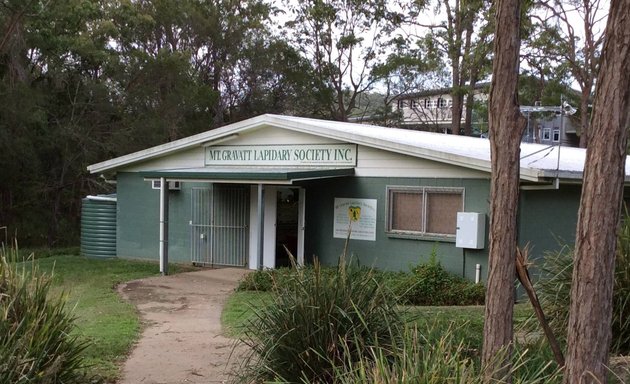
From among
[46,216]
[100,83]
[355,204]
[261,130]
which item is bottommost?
[46,216]

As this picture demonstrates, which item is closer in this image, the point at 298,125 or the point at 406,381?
the point at 406,381

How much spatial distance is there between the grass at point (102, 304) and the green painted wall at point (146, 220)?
0.62 m

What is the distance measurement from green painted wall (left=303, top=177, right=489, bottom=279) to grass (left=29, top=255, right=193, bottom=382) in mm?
3752

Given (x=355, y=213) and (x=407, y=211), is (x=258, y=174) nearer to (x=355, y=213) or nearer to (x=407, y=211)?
(x=355, y=213)

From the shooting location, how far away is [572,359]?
13.6 ft

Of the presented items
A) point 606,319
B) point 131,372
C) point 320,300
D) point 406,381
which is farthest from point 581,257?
point 131,372

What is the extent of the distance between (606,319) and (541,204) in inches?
353

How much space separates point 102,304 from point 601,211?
9240 millimetres

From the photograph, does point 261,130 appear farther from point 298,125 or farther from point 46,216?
point 46,216

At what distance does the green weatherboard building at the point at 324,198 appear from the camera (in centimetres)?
1289

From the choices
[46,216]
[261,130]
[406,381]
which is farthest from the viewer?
[46,216]

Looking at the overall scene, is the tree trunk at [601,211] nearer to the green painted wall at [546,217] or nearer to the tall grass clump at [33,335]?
the tall grass clump at [33,335]

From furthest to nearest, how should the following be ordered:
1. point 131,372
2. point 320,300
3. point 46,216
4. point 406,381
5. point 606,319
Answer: point 46,216 < point 131,372 < point 320,300 < point 606,319 < point 406,381

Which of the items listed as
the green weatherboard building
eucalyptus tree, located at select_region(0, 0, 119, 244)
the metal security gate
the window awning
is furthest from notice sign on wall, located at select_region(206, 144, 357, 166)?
eucalyptus tree, located at select_region(0, 0, 119, 244)
